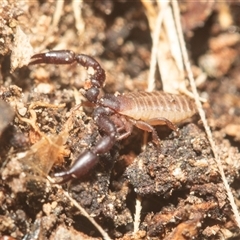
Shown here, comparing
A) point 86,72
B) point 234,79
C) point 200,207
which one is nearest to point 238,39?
point 234,79

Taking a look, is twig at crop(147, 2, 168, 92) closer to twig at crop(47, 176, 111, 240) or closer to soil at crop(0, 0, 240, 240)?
soil at crop(0, 0, 240, 240)

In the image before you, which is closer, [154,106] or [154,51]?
[154,106]

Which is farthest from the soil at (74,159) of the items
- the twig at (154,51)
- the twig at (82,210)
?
the twig at (154,51)

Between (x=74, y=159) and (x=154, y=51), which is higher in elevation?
(x=154, y=51)

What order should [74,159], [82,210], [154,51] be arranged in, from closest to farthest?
1. [82,210]
2. [74,159]
3. [154,51]

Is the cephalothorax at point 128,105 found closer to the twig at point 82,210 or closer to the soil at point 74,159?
the soil at point 74,159

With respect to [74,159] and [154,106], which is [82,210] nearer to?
[74,159]

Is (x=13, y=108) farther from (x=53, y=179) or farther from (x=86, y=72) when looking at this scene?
(x=86, y=72)

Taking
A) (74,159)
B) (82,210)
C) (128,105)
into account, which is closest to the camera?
(82,210)

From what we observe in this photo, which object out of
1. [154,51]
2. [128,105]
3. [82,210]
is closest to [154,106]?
[128,105]
